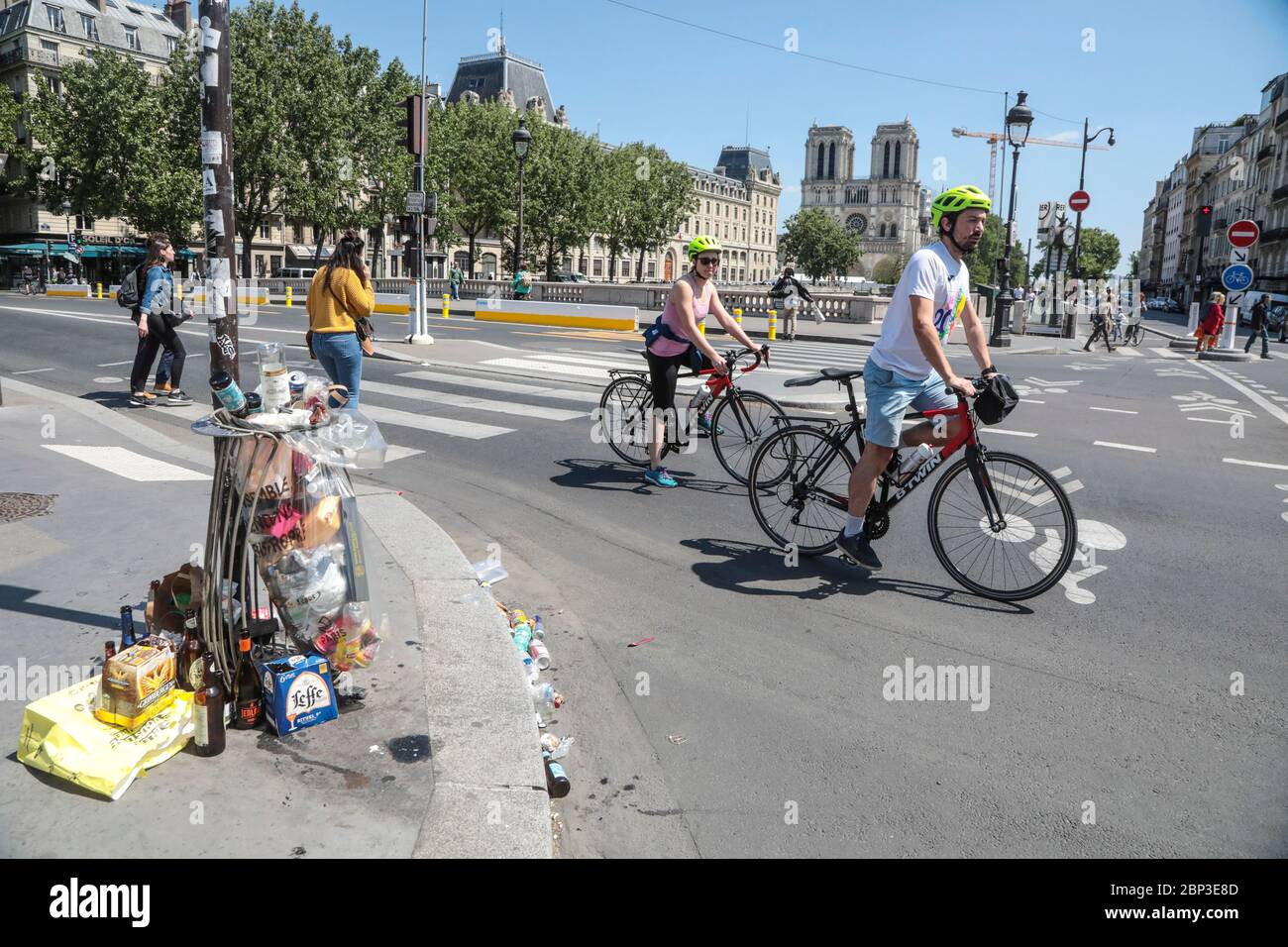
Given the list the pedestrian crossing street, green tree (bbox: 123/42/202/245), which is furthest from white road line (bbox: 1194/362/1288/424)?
green tree (bbox: 123/42/202/245)

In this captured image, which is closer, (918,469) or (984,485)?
(984,485)

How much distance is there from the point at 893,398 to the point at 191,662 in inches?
140

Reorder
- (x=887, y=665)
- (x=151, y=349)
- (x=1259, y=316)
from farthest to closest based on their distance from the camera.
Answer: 1. (x=1259, y=316)
2. (x=151, y=349)
3. (x=887, y=665)

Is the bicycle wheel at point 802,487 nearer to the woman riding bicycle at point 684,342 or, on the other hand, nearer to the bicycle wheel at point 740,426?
the bicycle wheel at point 740,426

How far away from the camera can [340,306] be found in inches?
290

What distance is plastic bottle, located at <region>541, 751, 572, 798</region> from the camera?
3.15 metres

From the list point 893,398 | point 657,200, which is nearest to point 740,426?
point 893,398

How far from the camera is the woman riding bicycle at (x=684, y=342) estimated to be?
7.15 meters

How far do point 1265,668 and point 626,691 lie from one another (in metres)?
2.80

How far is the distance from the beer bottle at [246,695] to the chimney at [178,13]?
86.9 meters

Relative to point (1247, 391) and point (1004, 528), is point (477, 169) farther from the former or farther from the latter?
point (1004, 528)

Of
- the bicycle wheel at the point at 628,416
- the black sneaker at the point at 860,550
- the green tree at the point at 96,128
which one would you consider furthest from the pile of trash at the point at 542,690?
the green tree at the point at 96,128
